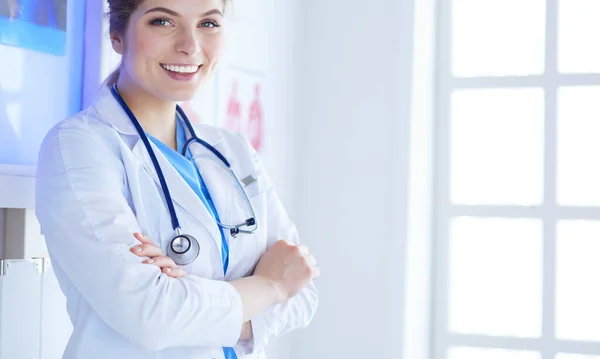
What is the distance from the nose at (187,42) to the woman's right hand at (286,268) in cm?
40

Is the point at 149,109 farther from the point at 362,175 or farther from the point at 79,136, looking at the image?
the point at 362,175

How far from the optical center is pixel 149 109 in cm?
146

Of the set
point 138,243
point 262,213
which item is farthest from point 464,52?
point 138,243

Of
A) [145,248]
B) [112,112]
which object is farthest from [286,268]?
[112,112]

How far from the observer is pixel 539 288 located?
2.67 m

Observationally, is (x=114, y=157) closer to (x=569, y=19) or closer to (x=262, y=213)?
(x=262, y=213)

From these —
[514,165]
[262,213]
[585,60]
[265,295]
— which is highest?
[585,60]

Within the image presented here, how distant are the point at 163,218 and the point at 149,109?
0.23 meters

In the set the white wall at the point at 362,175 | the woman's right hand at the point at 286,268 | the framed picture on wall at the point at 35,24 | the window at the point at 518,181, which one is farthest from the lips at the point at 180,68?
the window at the point at 518,181

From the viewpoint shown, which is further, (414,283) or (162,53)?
(414,283)

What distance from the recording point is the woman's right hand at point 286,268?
147 cm

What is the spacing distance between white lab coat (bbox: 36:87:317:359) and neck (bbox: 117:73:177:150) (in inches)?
1.8

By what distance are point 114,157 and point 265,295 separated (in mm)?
361

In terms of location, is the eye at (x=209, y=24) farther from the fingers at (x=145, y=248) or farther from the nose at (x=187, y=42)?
the fingers at (x=145, y=248)
